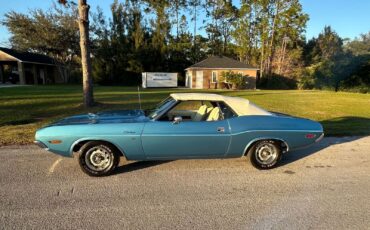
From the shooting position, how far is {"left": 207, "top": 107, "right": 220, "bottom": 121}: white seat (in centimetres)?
489

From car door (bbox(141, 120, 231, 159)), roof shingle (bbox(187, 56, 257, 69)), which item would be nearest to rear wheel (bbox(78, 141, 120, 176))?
car door (bbox(141, 120, 231, 159))

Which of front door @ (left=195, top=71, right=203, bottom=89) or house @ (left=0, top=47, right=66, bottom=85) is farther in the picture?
front door @ (left=195, top=71, right=203, bottom=89)

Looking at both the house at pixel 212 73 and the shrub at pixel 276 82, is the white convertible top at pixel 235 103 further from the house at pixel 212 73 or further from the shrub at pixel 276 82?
the shrub at pixel 276 82

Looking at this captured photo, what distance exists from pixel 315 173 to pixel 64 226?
3924 millimetres

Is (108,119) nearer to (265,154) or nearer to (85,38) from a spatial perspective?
(265,154)

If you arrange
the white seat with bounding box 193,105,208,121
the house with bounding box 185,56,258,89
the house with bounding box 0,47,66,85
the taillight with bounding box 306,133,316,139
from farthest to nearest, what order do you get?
the house with bounding box 185,56,258,89, the house with bounding box 0,47,66,85, the white seat with bounding box 193,105,208,121, the taillight with bounding box 306,133,316,139

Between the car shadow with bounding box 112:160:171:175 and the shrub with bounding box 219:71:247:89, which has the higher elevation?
the shrub with bounding box 219:71:247:89

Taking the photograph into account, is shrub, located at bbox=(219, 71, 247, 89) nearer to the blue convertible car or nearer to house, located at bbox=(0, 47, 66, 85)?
house, located at bbox=(0, 47, 66, 85)

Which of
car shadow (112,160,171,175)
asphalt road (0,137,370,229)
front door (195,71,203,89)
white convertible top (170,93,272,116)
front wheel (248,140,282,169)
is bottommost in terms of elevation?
asphalt road (0,137,370,229)

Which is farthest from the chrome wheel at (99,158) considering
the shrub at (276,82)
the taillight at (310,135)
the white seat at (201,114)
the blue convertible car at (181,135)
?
the shrub at (276,82)

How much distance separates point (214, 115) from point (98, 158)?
208 centimetres

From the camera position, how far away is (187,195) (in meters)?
3.84

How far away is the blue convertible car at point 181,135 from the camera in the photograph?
14.5ft

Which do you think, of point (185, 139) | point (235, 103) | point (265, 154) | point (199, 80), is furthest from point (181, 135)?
point (199, 80)
